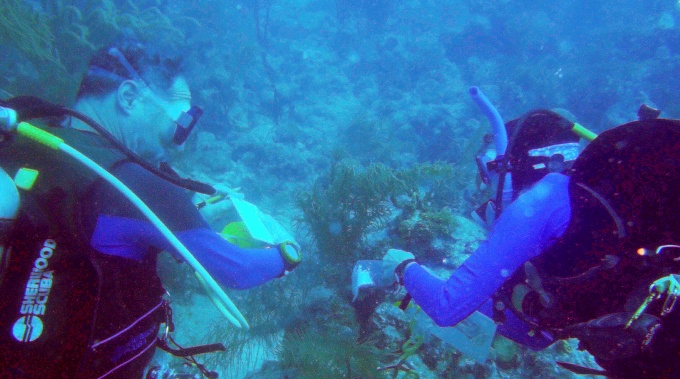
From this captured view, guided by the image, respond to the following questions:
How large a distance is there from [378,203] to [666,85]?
16.4 metres

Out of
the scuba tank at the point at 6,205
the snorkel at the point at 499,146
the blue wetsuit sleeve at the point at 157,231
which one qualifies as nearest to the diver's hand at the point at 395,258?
the snorkel at the point at 499,146

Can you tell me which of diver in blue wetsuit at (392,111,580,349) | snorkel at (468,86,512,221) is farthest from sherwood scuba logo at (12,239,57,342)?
snorkel at (468,86,512,221)

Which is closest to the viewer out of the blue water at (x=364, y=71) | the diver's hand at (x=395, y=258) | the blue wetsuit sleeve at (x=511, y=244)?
the blue wetsuit sleeve at (x=511, y=244)

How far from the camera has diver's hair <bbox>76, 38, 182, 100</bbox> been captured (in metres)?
1.99

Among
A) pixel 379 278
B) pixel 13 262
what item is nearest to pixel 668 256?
pixel 379 278

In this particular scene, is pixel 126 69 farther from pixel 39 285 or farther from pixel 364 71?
pixel 364 71

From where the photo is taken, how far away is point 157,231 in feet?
5.11

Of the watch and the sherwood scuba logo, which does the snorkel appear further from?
the sherwood scuba logo

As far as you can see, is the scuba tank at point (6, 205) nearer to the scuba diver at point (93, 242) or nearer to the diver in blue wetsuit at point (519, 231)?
the scuba diver at point (93, 242)

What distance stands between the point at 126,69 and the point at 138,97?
18 centimetres

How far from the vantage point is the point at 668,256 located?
1574mm

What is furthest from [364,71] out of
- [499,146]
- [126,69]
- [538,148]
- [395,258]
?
[126,69]

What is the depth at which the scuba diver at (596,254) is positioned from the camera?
157cm

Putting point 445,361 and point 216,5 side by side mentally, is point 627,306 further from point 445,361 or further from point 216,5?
point 216,5
